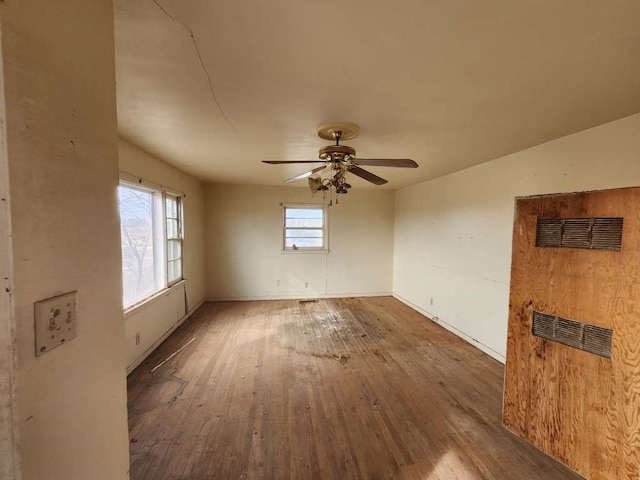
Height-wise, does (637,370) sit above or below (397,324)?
above

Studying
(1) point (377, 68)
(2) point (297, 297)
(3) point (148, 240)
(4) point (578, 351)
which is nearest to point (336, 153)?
(1) point (377, 68)

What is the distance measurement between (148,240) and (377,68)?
3.18m

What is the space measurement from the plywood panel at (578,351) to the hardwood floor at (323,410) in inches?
9.0

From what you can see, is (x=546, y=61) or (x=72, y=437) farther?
(x=546, y=61)

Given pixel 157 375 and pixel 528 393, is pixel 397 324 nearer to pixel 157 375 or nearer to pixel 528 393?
pixel 528 393

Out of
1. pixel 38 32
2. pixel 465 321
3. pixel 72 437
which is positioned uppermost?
pixel 38 32

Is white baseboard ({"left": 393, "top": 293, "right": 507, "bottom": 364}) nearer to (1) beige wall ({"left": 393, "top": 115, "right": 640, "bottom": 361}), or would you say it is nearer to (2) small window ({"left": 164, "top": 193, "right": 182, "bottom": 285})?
(1) beige wall ({"left": 393, "top": 115, "right": 640, "bottom": 361})

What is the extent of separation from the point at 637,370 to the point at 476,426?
1088 mm

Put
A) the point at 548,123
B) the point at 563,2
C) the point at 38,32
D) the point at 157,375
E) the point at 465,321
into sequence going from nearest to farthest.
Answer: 1. the point at 38,32
2. the point at 563,2
3. the point at 548,123
4. the point at 157,375
5. the point at 465,321

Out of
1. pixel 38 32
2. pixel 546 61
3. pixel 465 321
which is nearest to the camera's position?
pixel 38 32

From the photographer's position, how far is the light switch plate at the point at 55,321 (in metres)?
0.63

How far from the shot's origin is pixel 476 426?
7.06ft

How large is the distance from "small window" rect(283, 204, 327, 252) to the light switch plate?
4892 millimetres

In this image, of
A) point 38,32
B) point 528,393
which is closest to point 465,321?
point 528,393
